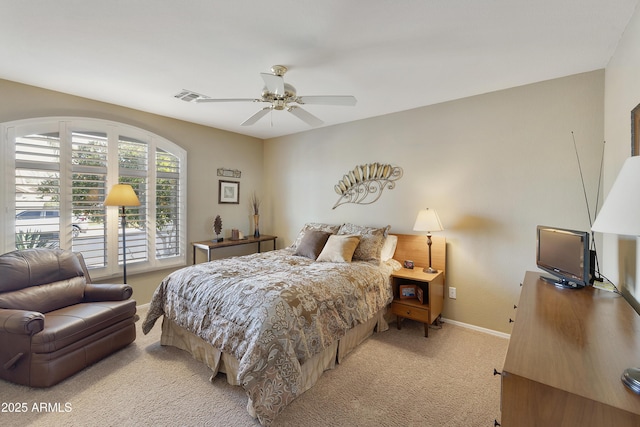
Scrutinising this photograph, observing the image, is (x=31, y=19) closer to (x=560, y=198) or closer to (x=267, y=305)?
(x=267, y=305)

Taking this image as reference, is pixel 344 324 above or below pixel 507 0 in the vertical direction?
below

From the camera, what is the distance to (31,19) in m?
1.84

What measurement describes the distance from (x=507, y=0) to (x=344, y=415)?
280 centimetres

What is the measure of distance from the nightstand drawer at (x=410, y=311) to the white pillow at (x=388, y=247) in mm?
571

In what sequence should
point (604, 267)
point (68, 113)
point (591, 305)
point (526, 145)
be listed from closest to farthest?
point (591, 305), point (604, 267), point (526, 145), point (68, 113)

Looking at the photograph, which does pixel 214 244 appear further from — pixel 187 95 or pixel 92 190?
pixel 187 95

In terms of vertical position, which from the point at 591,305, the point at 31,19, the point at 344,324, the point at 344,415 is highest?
the point at 31,19

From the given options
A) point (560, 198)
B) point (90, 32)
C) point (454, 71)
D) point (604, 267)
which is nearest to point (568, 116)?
point (560, 198)

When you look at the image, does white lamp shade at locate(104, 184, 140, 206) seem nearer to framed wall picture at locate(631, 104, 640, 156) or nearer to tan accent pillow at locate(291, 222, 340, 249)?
tan accent pillow at locate(291, 222, 340, 249)

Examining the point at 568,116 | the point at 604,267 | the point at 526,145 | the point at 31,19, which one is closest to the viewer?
the point at 31,19

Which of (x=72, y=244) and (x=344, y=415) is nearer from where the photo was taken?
(x=344, y=415)

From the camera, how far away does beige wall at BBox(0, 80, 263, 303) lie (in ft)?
9.47

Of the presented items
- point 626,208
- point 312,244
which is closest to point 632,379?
point 626,208

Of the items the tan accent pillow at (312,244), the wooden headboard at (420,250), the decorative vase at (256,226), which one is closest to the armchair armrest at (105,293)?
the tan accent pillow at (312,244)
